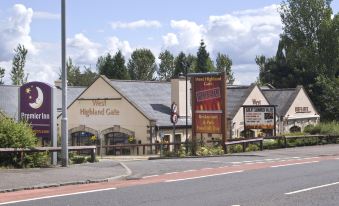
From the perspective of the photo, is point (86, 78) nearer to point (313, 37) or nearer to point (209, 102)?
point (313, 37)

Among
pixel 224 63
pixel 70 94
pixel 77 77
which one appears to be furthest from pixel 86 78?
pixel 70 94

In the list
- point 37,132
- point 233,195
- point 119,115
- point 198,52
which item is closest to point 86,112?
point 119,115

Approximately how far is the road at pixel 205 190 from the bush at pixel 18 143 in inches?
141

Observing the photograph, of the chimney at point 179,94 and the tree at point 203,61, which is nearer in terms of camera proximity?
the chimney at point 179,94

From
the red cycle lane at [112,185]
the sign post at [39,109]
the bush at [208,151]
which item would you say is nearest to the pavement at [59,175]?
the red cycle lane at [112,185]

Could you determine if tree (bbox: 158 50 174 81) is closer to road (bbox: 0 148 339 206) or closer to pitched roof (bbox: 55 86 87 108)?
pitched roof (bbox: 55 86 87 108)

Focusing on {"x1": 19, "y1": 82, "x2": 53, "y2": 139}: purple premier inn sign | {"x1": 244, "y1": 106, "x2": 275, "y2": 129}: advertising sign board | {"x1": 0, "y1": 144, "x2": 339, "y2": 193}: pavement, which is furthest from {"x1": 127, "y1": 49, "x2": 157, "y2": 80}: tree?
{"x1": 0, "y1": 144, "x2": 339, "y2": 193}: pavement

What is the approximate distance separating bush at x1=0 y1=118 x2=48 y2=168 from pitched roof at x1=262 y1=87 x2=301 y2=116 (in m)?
37.8

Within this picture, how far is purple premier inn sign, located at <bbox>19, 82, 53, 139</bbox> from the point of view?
73.2ft

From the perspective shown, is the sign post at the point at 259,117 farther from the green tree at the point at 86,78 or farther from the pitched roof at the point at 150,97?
the green tree at the point at 86,78

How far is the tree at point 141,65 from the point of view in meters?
107

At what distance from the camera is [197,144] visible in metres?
34.3

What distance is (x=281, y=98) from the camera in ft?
192

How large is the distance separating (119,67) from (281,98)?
43384 mm
